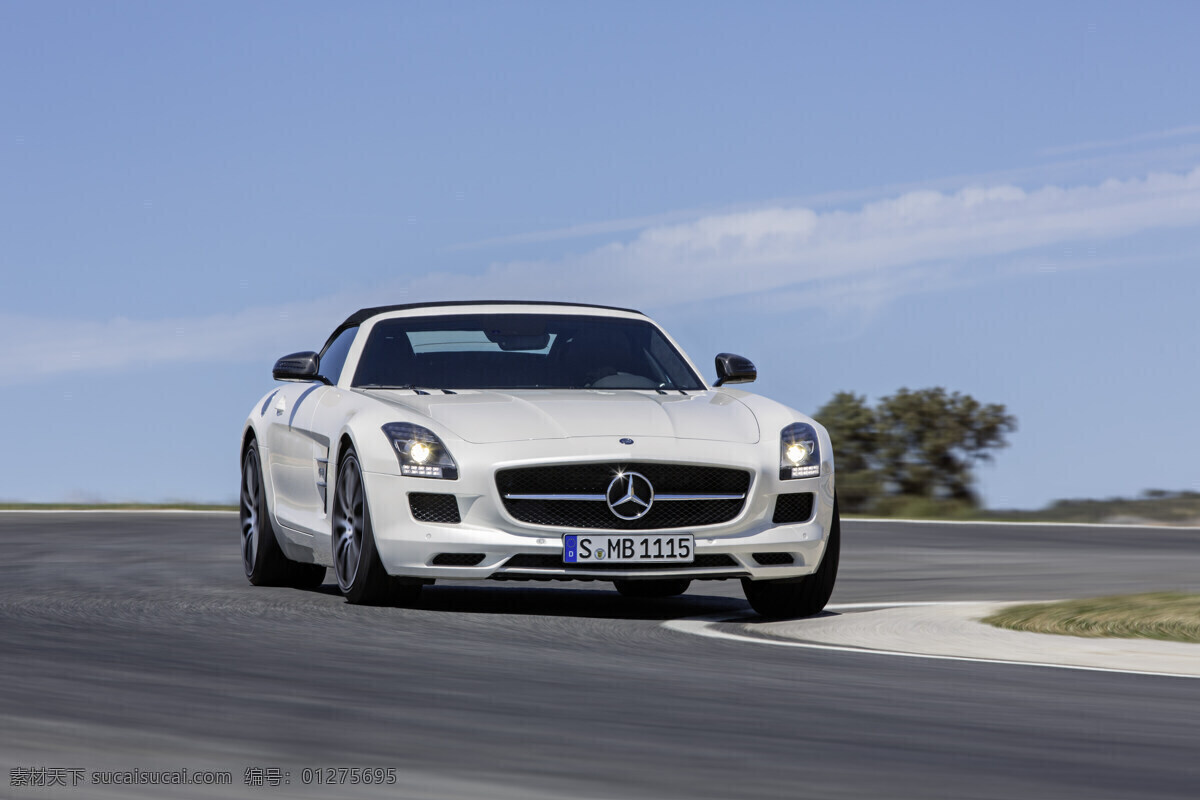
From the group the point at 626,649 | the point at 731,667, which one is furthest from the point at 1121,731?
the point at 626,649

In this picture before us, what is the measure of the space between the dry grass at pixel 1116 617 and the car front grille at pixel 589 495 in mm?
1776

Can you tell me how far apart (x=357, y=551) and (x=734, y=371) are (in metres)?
2.65

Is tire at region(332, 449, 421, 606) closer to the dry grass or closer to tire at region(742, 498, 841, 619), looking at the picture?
tire at region(742, 498, 841, 619)

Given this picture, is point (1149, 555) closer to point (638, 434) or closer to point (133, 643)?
point (638, 434)

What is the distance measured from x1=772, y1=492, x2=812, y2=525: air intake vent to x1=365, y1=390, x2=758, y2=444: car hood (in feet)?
1.12

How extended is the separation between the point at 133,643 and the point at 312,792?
3512mm

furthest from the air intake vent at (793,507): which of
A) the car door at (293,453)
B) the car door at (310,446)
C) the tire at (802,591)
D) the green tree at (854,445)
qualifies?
the green tree at (854,445)

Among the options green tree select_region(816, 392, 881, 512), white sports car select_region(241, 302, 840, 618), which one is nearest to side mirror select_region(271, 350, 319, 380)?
white sports car select_region(241, 302, 840, 618)

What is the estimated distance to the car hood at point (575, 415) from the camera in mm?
9617

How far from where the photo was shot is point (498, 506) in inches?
371

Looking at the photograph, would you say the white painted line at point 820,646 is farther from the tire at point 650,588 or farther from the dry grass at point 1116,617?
the tire at point 650,588

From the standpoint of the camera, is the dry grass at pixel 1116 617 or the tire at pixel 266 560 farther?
the tire at pixel 266 560

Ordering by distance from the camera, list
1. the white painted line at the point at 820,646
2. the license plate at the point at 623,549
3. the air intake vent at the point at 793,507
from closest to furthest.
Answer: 1. the white painted line at the point at 820,646
2. the license plate at the point at 623,549
3. the air intake vent at the point at 793,507

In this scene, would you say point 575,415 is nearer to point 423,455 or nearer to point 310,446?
point 423,455
